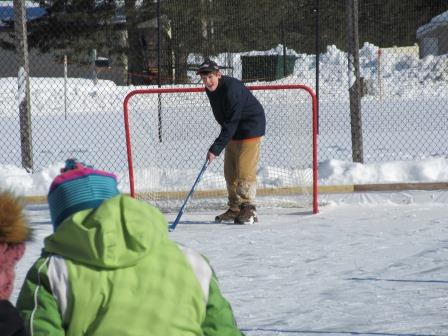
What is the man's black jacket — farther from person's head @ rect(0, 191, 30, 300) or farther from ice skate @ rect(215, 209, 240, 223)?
person's head @ rect(0, 191, 30, 300)

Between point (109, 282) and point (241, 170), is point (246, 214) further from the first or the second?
point (109, 282)

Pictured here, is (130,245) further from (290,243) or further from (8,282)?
(290,243)

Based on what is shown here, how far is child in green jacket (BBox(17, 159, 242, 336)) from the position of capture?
225cm

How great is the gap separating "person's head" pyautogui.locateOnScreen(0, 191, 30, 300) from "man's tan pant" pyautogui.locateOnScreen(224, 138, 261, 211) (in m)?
6.38

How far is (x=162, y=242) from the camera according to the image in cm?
236

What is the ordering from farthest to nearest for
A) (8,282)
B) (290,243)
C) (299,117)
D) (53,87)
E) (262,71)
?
(53,87) → (262,71) → (299,117) → (290,243) → (8,282)

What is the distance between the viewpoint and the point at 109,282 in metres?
2.29

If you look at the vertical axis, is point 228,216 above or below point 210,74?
below

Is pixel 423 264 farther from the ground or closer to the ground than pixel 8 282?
closer to the ground

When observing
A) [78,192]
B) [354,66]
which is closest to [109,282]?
[78,192]

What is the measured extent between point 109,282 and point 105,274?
21mm

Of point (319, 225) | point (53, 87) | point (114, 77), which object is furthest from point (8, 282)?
point (114, 77)

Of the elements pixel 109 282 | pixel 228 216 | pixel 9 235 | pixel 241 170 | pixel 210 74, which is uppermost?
pixel 210 74

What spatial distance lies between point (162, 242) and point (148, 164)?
295 inches
